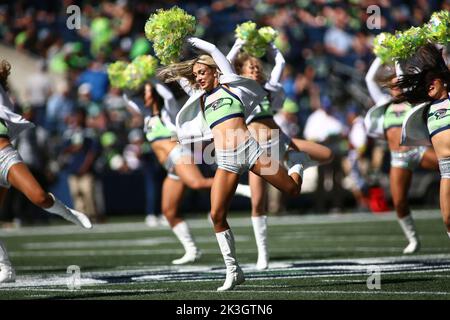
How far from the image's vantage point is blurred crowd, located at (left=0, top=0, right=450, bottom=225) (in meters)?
16.2

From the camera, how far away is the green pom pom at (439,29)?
6.97 metres

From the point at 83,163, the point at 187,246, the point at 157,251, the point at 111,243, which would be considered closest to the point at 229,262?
the point at 187,246

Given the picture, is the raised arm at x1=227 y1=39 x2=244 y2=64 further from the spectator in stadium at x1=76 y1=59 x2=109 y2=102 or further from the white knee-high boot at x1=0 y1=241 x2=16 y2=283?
the spectator in stadium at x1=76 y1=59 x2=109 y2=102

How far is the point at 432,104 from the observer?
6.91 metres

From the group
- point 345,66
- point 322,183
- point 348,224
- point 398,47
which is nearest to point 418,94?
point 398,47

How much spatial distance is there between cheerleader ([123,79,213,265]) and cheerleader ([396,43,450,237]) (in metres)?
2.56

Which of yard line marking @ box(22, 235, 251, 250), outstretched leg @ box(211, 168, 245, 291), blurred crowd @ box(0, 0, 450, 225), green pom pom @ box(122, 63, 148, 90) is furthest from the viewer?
blurred crowd @ box(0, 0, 450, 225)

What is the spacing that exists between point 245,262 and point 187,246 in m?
0.73

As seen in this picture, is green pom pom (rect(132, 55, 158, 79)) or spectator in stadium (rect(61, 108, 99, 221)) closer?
green pom pom (rect(132, 55, 158, 79))

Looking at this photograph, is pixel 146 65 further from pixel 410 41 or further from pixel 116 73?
pixel 410 41

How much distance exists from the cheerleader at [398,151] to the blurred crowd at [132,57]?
668cm

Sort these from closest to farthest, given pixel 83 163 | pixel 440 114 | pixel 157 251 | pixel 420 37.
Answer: pixel 440 114, pixel 420 37, pixel 157 251, pixel 83 163

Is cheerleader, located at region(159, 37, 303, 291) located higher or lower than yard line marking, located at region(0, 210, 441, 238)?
higher

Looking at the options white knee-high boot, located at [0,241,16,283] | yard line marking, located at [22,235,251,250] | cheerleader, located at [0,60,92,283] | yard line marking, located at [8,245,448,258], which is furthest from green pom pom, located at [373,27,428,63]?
yard line marking, located at [22,235,251,250]
